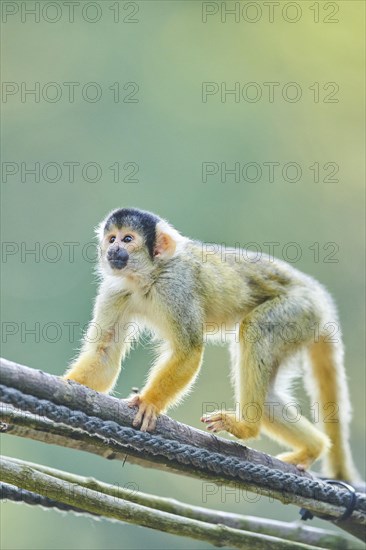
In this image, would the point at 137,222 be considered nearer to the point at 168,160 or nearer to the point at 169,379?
the point at 169,379

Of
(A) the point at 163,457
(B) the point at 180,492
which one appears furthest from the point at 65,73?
(A) the point at 163,457

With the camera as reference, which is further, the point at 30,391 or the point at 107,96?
the point at 107,96

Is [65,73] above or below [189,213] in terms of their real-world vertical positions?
above

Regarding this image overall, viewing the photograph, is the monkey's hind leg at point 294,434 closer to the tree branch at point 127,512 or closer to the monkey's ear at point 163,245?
the tree branch at point 127,512

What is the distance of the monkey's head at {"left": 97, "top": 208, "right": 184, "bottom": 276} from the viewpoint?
13.1 feet

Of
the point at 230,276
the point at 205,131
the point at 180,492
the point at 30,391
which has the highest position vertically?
the point at 205,131

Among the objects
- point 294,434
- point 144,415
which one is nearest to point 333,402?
point 294,434

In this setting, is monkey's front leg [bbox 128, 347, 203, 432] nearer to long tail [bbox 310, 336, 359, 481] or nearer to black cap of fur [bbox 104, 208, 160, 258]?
black cap of fur [bbox 104, 208, 160, 258]

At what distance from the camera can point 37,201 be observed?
9.34 m

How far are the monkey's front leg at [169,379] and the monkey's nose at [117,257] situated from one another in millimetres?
533

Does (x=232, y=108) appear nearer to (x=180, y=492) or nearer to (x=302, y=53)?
(x=302, y=53)

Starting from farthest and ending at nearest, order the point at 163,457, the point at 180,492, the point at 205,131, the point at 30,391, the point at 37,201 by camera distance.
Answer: the point at 205,131, the point at 37,201, the point at 180,492, the point at 163,457, the point at 30,391

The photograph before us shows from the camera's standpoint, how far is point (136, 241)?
4.02 meters

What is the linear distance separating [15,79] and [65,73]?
0.77m
